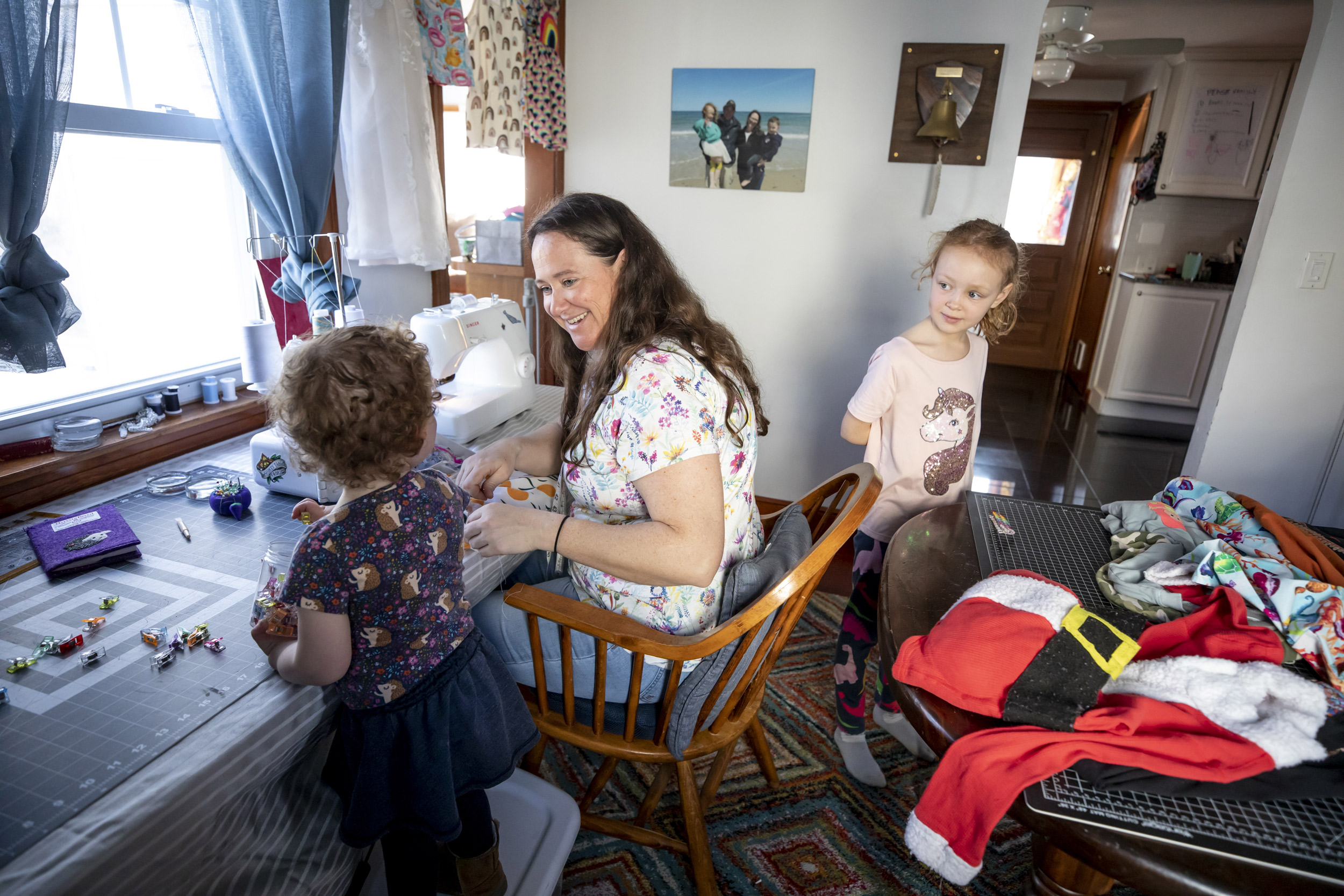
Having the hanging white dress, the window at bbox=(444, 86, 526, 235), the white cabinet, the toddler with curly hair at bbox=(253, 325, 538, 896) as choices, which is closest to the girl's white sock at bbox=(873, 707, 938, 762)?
the toddler with curly hair at bbox=(253, 325, 538, 896)

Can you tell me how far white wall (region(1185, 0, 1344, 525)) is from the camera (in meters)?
2.21

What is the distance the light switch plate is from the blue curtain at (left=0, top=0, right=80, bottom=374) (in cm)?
322

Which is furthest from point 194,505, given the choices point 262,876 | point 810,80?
point 810,80

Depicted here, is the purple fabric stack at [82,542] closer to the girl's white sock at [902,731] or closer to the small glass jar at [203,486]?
the small glass jar at [203,486]

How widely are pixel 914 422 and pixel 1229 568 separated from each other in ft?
2.42

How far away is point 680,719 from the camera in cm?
119

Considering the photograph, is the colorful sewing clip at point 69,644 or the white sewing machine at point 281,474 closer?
the colorful sewing clip at point 69,644

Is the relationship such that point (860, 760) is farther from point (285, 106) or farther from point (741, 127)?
point (741, 127)

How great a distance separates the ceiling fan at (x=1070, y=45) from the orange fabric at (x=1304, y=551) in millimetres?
2404

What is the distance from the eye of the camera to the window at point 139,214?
60.6 inches

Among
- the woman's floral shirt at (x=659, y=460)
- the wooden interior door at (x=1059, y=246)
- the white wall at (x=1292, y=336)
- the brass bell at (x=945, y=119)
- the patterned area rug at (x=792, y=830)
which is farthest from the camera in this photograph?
the wooden interior door at (x=1059, y=246)

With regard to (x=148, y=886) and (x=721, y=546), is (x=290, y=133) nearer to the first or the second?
(x=721, y=546)

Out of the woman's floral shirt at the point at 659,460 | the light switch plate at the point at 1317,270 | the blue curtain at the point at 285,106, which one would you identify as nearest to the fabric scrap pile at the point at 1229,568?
the woman's floral shirt at the point at 659,460

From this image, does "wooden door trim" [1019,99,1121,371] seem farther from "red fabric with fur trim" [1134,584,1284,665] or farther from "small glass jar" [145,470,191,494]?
"small glass jar" [145,470,191,494]
